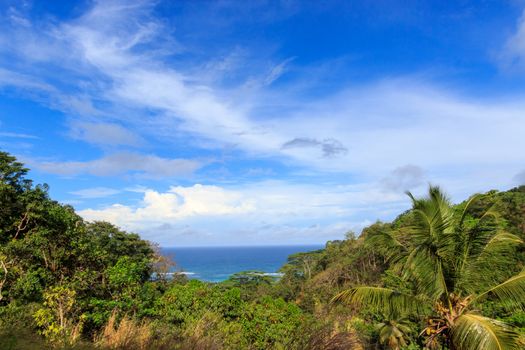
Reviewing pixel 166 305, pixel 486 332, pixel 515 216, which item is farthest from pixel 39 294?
pixel 515 216

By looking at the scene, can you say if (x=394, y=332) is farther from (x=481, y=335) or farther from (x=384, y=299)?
(x=481, y=335)

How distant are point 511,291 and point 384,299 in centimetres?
259

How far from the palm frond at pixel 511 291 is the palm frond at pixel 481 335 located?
0.61 metres

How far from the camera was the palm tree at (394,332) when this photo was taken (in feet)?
48.2

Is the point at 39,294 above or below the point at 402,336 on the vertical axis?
above

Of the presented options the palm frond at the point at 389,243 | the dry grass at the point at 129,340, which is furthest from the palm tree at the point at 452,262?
the dry grass at the point at 129,340

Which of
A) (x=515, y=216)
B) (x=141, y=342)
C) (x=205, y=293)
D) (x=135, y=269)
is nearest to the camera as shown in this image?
(x=141, y=342)

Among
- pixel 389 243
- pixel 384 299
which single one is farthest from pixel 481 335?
pixel 389 243

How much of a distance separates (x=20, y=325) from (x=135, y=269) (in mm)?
3638

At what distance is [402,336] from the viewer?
14.9 meters

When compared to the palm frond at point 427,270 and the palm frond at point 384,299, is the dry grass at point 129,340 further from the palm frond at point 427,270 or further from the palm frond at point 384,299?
the palm frond at point 427,270

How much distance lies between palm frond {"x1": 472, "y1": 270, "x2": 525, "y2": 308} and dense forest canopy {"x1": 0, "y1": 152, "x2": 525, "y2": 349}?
24 mm

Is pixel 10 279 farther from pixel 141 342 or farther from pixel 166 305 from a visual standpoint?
pixel 141 342

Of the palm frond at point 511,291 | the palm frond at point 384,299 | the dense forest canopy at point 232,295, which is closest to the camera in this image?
the dense forest canopy at point 232,295
